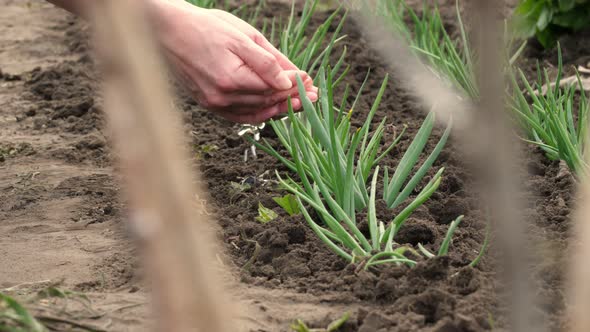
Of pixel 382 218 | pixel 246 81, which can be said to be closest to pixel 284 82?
pixel 246 81

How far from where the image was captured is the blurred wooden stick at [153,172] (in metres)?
0.94

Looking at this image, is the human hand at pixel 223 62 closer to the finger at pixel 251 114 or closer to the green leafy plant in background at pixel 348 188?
the finger at pixel 251 114

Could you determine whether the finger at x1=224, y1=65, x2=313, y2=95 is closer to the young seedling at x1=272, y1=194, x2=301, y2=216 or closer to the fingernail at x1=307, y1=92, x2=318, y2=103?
the fingernail at x1=307, y1=92, x2=318, y2=103

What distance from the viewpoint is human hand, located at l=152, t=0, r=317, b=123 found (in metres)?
2.39

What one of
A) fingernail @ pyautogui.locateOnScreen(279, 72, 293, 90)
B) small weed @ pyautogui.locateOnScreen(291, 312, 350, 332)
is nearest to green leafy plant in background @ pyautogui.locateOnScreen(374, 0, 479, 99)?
fingernail @ pyautogui.locateOnScreen(279, 72, 293, 90)

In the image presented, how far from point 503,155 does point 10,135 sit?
2.61 metres

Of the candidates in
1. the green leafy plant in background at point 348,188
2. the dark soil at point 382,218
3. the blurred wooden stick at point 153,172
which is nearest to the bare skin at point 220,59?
the green leafy plant in background at point 348,188

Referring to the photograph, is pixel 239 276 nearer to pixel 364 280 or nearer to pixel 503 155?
pixel 364 280

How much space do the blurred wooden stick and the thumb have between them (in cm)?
138

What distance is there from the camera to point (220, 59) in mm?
2396

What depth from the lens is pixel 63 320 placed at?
5.08 feet

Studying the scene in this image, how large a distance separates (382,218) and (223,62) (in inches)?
24.5

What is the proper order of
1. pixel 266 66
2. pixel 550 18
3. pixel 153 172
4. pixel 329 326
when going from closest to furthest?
1. pixel 153 172
2. pixel 329 326
3. pixel 266 66
4. pixel 550 18

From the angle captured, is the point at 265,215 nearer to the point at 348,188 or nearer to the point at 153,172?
the point at 348,188
